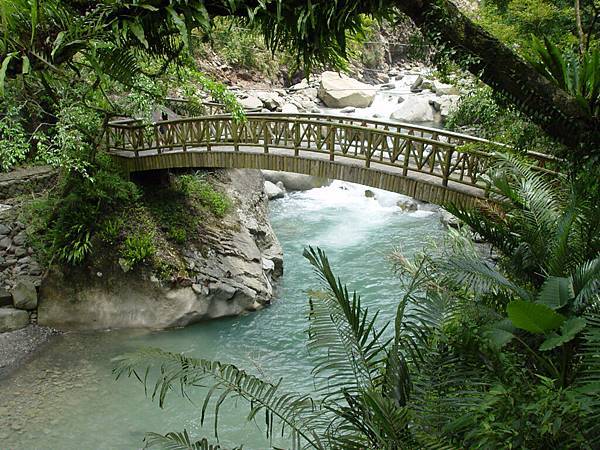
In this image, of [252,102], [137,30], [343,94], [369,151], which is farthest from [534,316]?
[343,94]

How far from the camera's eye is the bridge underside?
820 cm

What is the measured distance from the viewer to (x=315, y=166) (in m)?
9.79

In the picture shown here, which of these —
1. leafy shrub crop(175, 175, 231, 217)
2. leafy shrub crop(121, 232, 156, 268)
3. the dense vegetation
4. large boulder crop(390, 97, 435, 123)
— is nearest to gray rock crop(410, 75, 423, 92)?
large boulder crop(390, 97, 435, 123)

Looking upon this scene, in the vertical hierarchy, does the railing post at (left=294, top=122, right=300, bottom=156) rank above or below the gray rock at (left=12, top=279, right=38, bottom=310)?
above

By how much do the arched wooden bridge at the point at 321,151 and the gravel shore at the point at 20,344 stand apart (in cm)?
396

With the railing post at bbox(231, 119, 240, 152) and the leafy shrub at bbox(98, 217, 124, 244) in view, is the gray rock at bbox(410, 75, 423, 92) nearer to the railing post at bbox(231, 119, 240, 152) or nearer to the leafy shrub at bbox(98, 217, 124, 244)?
the railing post at bbox(231, 119, 240, 152)

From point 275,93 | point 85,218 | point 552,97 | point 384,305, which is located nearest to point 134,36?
point 552,97

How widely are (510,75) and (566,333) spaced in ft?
→ 9.47

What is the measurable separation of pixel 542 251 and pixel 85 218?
8.54 m

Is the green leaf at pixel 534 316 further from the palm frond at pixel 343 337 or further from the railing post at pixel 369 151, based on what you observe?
the railing post at pixel 369 151

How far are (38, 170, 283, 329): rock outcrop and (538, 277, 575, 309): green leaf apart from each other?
7.16 metres

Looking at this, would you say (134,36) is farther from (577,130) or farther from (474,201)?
(474,201)

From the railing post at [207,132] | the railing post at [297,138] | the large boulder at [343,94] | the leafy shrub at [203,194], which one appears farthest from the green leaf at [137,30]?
the large boulder at [343,94]

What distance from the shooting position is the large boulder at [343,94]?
24.2 m
